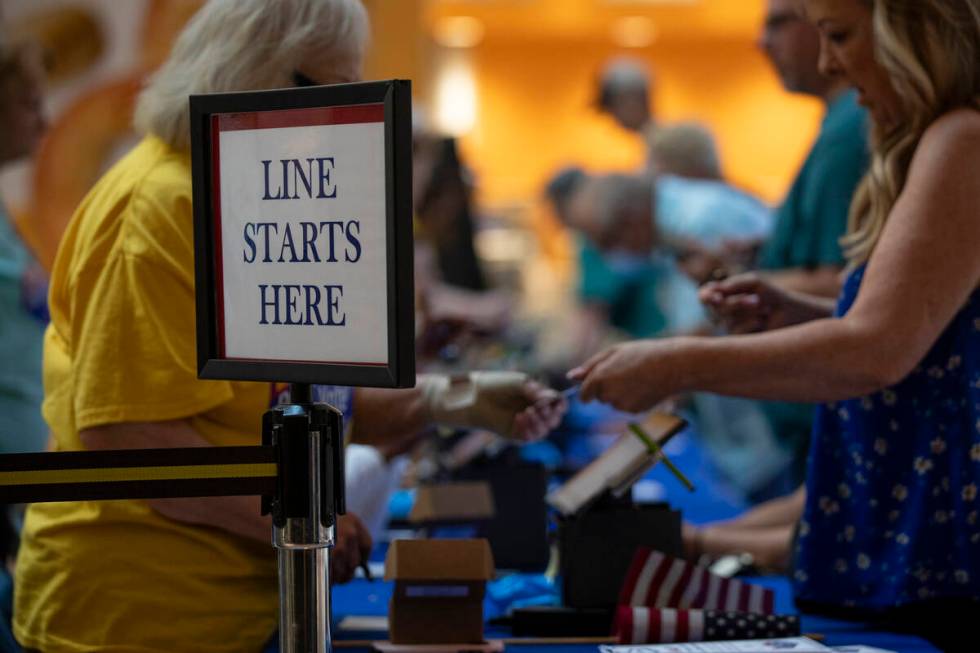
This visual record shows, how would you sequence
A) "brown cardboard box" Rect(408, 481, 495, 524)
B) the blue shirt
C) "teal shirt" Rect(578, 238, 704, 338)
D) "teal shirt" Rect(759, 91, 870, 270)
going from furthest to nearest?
"teal shirt" Rect(578, 238, 704, 338) < the blue shirt < "teal shirt" Rect(759, 91, 870, 270) < "brown cardboard box" Rect(408, 481, 495, 524)

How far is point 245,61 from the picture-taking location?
65.9 inches

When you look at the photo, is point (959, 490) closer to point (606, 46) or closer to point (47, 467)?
point (47, 467)

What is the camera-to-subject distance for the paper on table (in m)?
1.58

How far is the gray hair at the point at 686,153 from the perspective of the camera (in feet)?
16.5

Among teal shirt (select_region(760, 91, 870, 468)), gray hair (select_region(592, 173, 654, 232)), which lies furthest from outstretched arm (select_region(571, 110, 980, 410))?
gray hair (select_region(592, 173, 654, 232))

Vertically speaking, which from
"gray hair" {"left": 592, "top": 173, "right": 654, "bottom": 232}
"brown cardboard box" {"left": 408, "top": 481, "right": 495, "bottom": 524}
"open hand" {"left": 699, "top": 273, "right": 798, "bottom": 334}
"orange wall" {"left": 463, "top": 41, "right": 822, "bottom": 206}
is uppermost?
"orange wall" {"left": 463, "top": 41, "right": 822, "bottom": 206}

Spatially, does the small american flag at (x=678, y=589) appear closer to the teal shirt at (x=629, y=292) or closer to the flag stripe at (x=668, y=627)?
the flag stripe at (x=668, y=627)

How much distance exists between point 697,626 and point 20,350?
2.06 m

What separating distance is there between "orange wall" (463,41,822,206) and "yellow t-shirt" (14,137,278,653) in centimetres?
1123

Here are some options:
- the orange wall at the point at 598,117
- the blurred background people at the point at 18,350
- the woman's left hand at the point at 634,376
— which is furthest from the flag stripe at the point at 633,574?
the orange wall at the point at 598,117

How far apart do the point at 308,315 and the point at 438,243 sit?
4.07 meters

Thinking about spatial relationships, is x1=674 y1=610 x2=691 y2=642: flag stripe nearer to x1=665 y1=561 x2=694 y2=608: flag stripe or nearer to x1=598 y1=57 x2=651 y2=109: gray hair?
x1=665 y1=561 x2=694 y2=608: flag stripe

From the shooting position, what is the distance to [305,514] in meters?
1.13

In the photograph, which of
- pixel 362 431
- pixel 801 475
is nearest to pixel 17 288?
pixel 362 431
